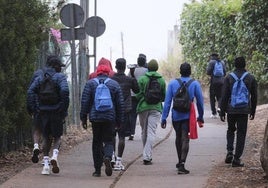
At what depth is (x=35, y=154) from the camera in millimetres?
9727

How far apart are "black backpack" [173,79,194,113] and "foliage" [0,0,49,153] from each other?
2636 mm

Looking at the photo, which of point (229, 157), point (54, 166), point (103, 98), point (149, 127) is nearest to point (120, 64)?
point (149, 127)

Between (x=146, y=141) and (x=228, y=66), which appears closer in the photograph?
(x=146, y=141)

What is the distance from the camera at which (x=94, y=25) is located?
53.9ft

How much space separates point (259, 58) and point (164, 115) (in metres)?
11.3

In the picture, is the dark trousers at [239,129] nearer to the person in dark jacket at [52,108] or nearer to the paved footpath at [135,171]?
the paved footpath at [135,171]

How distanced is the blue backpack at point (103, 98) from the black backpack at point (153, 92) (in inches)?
55.1

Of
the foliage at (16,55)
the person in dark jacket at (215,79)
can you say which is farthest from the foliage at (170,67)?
the foliage at (16,55)

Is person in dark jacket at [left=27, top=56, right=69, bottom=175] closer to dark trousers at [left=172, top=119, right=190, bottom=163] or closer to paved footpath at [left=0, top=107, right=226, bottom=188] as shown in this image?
paved footpath at [left=0, top=107, right=226, bottom=188]

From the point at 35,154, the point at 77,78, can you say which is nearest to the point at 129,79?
the point at 35,154

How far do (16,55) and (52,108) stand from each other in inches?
52.3

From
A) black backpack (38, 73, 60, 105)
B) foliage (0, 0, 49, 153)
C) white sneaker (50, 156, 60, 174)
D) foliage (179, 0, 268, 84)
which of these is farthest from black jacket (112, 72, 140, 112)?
foliage (179, 0, 268, 84)

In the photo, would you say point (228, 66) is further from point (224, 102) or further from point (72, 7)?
point (224, 102)

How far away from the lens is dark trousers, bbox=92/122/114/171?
9.40 meters
